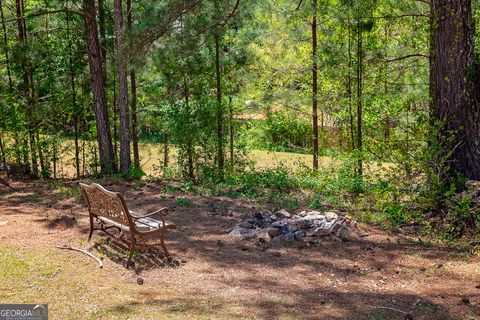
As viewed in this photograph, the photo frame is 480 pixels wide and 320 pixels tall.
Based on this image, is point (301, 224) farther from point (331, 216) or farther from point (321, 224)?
point (331, 216)

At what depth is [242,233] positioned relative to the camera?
7.00 m

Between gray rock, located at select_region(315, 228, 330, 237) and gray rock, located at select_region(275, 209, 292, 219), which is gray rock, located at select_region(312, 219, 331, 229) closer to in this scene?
gray rock, located at select_region(315, 228, 330, 237)

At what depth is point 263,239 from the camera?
677 centimetres

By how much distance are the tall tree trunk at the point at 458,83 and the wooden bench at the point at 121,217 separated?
4420 millimetres

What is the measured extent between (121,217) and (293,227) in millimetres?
2606

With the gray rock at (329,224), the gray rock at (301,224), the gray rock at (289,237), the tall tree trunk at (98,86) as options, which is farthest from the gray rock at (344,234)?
the tall tree trunk at (98,86)

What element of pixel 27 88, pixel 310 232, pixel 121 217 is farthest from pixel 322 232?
pixel 27 88

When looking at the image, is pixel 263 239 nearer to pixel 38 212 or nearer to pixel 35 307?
pixel 35 307

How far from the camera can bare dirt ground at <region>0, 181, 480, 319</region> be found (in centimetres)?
436

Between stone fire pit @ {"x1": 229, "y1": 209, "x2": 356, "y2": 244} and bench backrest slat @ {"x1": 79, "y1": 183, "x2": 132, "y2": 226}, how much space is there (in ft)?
6.25

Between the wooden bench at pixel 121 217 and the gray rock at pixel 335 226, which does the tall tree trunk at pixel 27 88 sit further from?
the gray rock at pixel 335 226

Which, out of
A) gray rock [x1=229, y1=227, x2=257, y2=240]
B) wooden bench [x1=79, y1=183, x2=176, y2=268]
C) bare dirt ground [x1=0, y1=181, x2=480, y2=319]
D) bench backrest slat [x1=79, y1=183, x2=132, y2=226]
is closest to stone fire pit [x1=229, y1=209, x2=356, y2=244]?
gray rock [x1=229, y1=227, x2=257, y2=240]

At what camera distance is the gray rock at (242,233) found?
689 centimetres

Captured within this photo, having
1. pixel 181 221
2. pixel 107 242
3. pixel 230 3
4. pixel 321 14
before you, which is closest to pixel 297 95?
pixel 321 14
